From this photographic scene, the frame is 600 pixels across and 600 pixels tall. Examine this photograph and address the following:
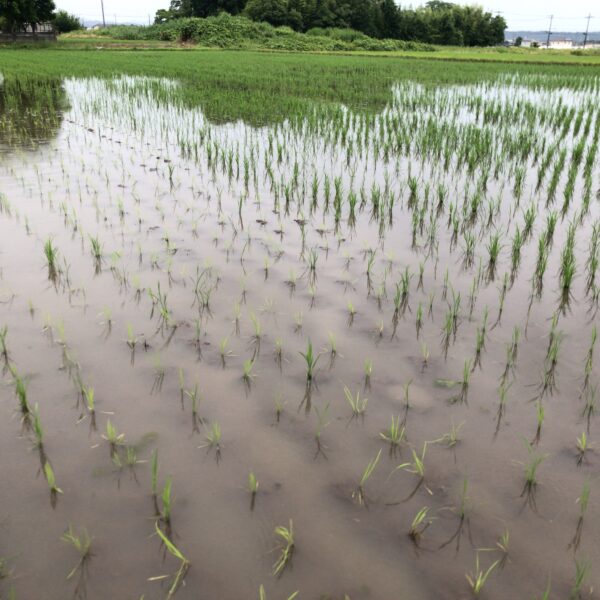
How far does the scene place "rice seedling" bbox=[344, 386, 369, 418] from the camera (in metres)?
2.10

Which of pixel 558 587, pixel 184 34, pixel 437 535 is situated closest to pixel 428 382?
pixel 437 535

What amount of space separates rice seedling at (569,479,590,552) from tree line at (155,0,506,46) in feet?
156

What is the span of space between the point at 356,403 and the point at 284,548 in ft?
2.39

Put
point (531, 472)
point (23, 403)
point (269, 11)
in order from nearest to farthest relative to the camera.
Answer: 1. point (531, 472)
2. point (23, 403)
3. point (269, 11)

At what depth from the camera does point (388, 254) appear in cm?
369

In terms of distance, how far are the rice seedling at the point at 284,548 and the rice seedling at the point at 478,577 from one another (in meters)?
0.49

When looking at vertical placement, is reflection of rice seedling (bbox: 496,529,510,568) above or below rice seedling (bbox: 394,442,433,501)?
below

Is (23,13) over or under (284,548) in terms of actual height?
over

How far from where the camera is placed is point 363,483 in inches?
69.2

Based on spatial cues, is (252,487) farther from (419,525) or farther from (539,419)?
(539,419)

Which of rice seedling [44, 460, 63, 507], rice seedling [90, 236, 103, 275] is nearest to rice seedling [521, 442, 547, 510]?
rice seedling [44, 460, 63, 507]

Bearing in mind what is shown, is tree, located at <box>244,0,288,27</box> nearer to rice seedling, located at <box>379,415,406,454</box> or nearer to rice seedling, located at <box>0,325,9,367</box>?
rice seedling, located at <box>0,325,9,367</box>

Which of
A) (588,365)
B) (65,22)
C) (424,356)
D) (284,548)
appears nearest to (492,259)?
(588,365)

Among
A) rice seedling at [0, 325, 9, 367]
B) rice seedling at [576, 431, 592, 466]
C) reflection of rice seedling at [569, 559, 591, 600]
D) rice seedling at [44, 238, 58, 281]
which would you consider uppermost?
rice seedling at [44, 238, 58, 281]
